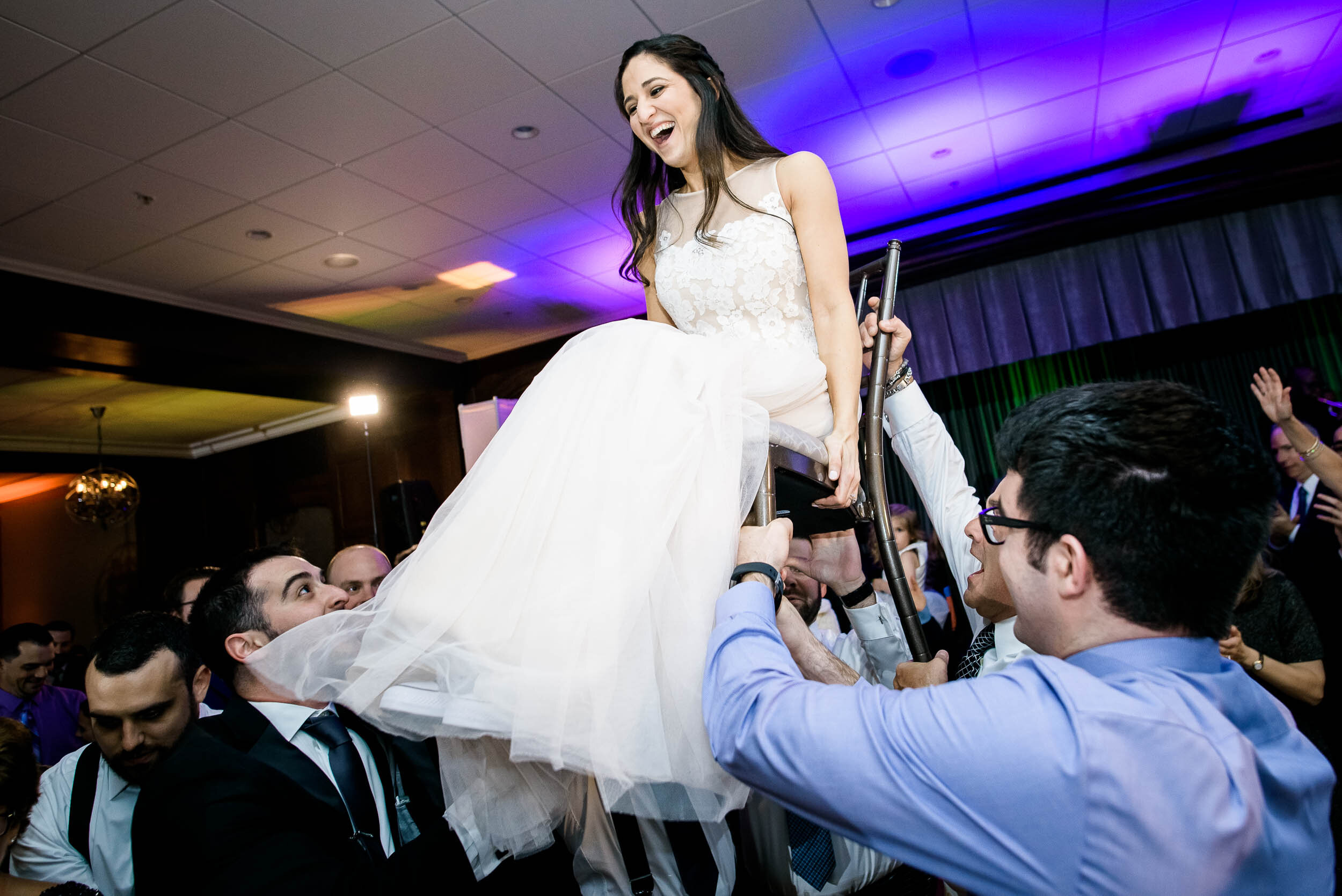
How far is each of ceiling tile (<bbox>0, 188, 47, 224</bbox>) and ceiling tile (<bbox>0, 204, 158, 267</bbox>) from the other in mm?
37

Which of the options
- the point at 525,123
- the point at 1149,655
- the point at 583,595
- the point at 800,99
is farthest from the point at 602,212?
the point at 1149,655

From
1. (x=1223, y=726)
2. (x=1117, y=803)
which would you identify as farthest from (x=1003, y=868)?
(x=1223, y=726)

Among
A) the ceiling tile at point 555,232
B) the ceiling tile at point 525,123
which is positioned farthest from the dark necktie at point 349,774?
the ceiling tile at point 555,232

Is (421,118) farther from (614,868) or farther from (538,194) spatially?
(614,868)

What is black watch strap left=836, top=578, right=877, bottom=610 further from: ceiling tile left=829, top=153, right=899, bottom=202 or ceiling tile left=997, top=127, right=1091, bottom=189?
ceiling tile left=997, top=127, right=1091, bottom=189

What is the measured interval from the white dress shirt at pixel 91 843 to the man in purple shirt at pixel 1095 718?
191 centimetres

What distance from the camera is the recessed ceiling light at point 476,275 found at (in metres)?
6.11

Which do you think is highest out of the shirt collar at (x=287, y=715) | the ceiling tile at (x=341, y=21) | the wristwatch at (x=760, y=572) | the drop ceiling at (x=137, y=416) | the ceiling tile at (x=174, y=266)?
the ceiling tile at (x=341, y=21)

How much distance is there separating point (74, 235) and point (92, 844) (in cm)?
393

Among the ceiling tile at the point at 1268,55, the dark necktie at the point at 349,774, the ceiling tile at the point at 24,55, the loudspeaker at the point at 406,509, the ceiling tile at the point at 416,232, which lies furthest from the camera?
the loudspeaker at the point at 406,509

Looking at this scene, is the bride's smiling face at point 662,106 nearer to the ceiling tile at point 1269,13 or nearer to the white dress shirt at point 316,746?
the white dress shirt at point 316,746

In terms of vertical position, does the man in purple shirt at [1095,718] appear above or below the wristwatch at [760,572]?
below

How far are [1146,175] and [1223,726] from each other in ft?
20.2

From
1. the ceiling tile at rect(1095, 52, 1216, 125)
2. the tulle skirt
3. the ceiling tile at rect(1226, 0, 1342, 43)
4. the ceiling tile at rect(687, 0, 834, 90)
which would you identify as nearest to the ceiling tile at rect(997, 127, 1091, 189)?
the ceiling tile at rect(1095, 52, 1216, 125)
